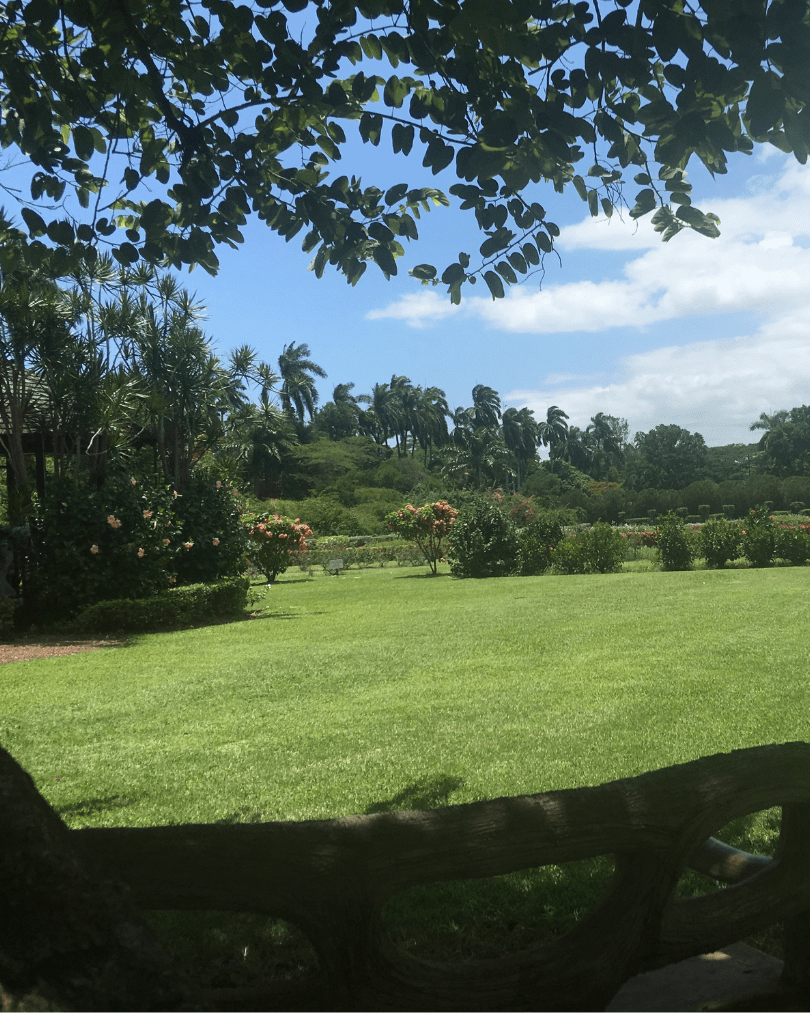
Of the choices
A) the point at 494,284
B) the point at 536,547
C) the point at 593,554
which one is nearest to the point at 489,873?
the point at 494,284

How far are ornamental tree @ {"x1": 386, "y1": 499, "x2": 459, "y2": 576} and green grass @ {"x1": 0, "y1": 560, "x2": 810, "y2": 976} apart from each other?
11.9 m

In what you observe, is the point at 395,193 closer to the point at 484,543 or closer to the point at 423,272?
the point at 423,272

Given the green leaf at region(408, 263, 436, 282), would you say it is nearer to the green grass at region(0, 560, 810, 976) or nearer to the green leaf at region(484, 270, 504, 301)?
the green leaf at region(484, 270, 504, 301)

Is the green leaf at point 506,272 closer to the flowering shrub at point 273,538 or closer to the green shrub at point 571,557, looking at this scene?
the flowering shrub at point 273,538

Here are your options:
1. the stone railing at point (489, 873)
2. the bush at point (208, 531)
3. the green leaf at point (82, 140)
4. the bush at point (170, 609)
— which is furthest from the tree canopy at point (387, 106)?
the bush at point (208, 531)

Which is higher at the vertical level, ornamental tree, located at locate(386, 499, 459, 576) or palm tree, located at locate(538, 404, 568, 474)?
palm tree, located at locate(538, 404, 568, 474)

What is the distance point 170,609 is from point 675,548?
1333cm

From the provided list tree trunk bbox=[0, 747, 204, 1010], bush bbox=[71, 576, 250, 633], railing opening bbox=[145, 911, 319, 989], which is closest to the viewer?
tree trunk bbox=[0, 747, 204, 1010]

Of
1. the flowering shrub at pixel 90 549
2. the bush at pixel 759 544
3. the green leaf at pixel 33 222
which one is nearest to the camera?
the green leaf at pixel 33 222

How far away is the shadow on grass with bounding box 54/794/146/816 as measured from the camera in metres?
4.44

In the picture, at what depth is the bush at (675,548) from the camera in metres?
19.6

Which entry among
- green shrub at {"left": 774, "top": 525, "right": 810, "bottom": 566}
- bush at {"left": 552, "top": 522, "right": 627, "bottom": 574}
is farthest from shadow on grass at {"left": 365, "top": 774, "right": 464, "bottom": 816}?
green shrub at {"left": 774, "top": 525, "right": 810, "bottom": 566}

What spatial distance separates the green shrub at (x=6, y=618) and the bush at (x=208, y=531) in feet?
12.0

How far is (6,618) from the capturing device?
12.3 metres
